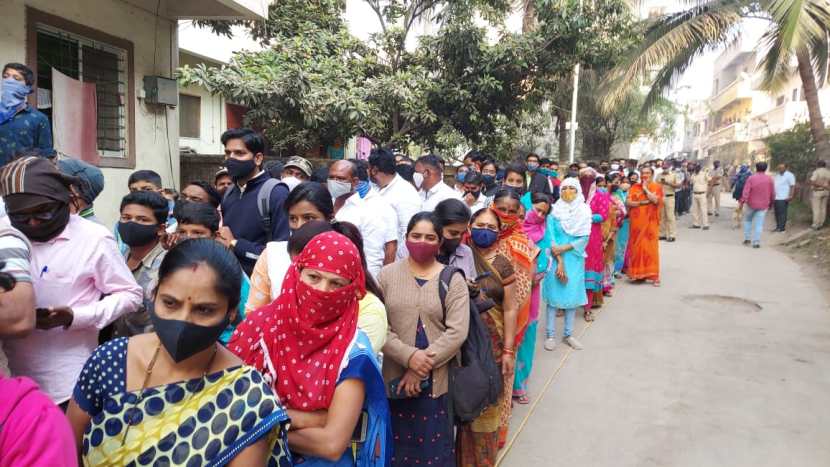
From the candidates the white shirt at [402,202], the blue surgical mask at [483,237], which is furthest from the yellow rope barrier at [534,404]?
the white shirt at [402,202]

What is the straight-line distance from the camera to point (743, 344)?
605 centimetres

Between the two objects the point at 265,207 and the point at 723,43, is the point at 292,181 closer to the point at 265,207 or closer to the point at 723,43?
the point at 265,207

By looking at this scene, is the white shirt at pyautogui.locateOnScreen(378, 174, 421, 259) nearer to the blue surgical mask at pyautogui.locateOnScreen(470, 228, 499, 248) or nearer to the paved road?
the blue surgical mask at pyautogui.locateOnScreen(470, 228, 499, 248)

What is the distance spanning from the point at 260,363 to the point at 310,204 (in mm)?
1157

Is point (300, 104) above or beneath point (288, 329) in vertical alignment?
above

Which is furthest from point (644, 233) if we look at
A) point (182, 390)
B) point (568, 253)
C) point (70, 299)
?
point (182, 390)

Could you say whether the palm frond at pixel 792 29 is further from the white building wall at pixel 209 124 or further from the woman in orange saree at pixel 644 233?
the white building wall at pixel 209 124

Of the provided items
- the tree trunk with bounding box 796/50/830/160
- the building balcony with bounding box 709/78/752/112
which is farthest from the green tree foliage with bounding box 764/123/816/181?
the building balcony with bounding box 709/78/752/112

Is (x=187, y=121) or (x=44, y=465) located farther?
(x=187, y=121)

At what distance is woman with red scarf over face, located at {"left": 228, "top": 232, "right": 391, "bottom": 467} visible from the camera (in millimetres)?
1816

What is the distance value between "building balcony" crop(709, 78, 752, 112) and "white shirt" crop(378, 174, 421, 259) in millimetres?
40982

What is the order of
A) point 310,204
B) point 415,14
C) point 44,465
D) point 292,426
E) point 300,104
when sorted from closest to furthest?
point 44,465 < point 292,426 < point 310,204 < point 300,104 < point 415,14

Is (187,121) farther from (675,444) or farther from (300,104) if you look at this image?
(675,444)

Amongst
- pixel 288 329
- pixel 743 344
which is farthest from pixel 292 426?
pixel 743 344
